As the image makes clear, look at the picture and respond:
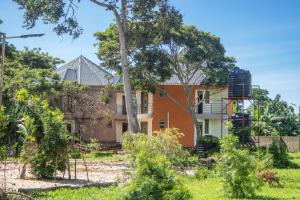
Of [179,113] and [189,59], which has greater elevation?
[189,59]

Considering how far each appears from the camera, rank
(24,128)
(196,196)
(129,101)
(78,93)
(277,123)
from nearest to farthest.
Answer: (196,196), (24,128), (129,101), (78,93), (277,123)

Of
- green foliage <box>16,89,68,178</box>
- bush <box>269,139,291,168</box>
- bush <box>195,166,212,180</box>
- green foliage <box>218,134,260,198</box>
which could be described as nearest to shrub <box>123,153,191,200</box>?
green foliage <box>218,134,260,198</box>

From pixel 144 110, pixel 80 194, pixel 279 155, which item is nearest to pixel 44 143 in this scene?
pixel 80 194

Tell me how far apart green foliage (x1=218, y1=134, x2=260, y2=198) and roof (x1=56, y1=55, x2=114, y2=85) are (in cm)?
3090

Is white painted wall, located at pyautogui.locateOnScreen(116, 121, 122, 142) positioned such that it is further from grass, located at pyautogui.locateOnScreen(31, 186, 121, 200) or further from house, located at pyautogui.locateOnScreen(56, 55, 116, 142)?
grass, located at pyautogui.locateOnScreen(31, 186, 121, 200)

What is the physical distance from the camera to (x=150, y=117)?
40688 millimetres

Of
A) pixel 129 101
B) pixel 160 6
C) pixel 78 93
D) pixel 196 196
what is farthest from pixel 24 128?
pixel 78 93

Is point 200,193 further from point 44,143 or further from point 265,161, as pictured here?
point 265,161

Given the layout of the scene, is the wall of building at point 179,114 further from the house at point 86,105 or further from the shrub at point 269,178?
the shrub at point 269,178

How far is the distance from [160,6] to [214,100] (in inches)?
541

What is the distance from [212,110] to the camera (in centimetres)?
4009

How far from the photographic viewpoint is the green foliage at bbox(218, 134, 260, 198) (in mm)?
12906

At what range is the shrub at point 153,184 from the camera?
27.5 feet

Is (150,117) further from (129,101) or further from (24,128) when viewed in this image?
(24,128)
